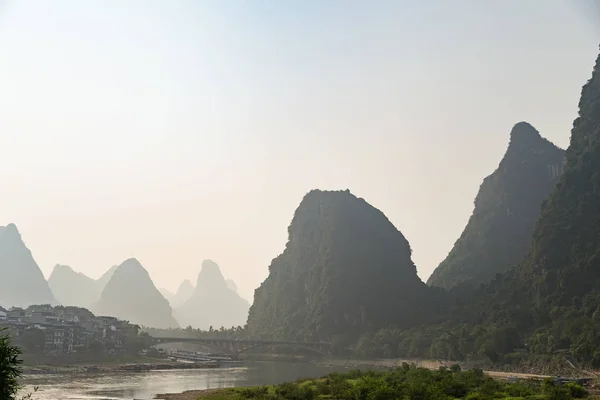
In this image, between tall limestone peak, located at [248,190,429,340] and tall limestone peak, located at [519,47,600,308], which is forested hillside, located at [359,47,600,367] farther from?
tall limestone peak, located at [248,190,429,340]

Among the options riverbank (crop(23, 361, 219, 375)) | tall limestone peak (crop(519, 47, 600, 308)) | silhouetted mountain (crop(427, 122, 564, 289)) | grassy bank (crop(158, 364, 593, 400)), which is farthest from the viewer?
silhouetted mountain (crop(427, 122, 564, 289))

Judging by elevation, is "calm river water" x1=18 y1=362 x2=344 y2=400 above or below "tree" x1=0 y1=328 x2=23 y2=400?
below

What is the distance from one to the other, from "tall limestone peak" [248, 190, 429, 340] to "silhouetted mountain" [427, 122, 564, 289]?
18.8 meters

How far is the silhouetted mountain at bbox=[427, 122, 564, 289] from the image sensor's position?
169 metres

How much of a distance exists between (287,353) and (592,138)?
82.0 m

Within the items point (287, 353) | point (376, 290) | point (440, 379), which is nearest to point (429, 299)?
point (376, 290)

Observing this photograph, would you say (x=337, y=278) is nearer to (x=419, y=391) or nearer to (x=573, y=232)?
(x=573, y=232)

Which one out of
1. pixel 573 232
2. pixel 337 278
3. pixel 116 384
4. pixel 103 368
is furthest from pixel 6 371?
pixel 337 278

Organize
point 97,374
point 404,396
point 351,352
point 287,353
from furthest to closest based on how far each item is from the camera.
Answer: point 287,353 < point 351,352 < point 97,374 < point 404,396

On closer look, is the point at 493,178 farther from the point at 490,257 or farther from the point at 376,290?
the point at 376,290

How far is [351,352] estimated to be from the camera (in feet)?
420

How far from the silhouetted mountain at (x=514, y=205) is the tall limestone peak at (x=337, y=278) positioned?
1879 cm

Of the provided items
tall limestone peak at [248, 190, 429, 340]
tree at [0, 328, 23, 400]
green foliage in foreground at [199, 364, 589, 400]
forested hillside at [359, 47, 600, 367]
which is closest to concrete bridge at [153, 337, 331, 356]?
forested hillside at [359, 47, 600, 367]

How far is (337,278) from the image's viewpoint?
161875 mm
